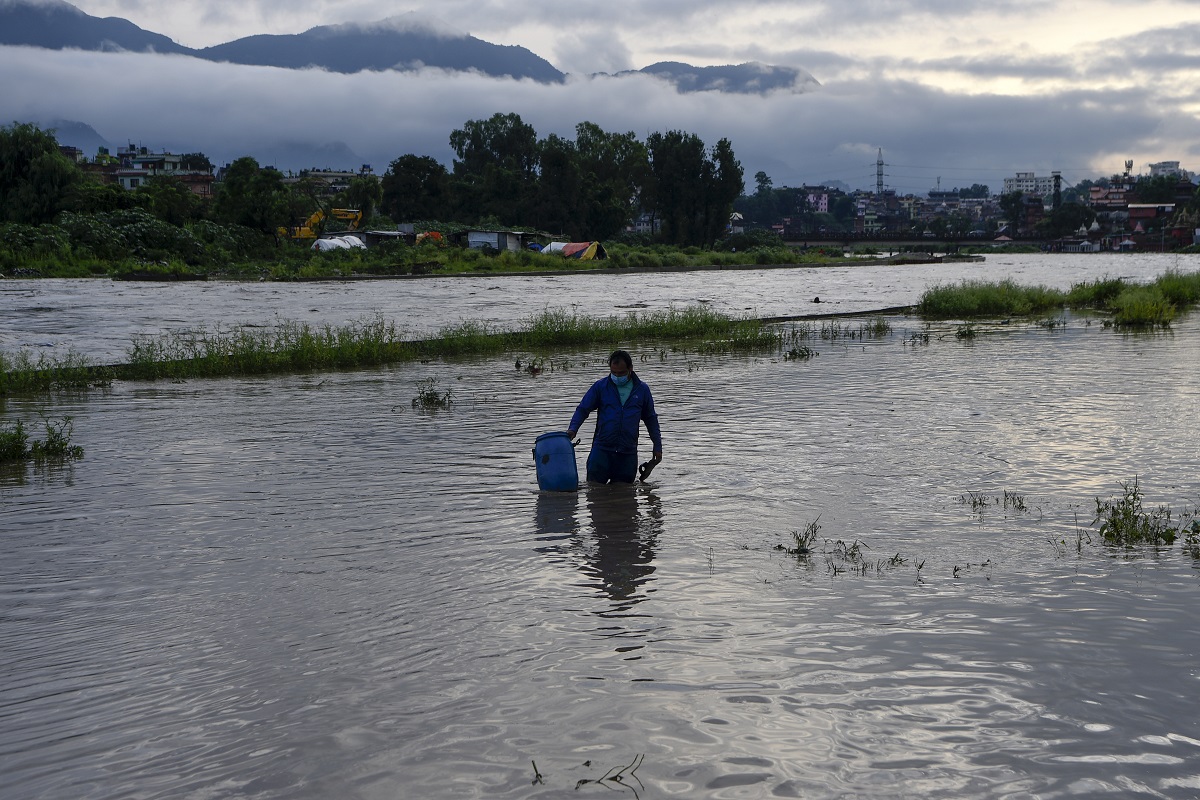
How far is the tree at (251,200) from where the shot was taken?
72.6m

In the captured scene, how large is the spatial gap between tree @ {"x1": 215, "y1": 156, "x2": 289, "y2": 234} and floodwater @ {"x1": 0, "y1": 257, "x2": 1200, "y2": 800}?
63449 mm

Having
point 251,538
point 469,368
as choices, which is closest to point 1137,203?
point 469,368

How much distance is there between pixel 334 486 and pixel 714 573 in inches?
Answer: 177

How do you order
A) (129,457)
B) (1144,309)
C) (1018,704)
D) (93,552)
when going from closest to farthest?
(1018,704) < (93,552) < (129,457) < (1144,309)

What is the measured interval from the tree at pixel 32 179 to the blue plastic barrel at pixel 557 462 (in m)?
64.8

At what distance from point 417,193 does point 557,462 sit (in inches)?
3929

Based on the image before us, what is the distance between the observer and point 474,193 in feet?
352

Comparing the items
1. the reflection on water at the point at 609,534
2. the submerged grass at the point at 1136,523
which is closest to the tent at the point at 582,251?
the reflection on water at the point at 609,534

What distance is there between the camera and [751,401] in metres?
16.0

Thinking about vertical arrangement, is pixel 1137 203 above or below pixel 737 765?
above

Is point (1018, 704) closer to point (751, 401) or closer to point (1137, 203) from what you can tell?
point (751, 401)

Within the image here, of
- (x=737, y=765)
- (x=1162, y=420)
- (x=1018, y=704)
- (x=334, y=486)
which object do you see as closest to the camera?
(x=737, y=765)

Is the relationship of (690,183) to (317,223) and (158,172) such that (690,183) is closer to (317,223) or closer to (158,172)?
(317,223)

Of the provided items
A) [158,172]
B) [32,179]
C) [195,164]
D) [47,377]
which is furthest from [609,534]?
[195,164]
